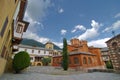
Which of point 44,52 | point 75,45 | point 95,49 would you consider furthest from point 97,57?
point 44,52

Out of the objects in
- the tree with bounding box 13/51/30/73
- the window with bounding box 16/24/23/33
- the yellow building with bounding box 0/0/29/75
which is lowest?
the tree with bounding box 13/51/30/73

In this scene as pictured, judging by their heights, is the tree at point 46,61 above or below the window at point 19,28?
below

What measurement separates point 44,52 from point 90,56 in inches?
962

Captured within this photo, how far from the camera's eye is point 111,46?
16.0 meters

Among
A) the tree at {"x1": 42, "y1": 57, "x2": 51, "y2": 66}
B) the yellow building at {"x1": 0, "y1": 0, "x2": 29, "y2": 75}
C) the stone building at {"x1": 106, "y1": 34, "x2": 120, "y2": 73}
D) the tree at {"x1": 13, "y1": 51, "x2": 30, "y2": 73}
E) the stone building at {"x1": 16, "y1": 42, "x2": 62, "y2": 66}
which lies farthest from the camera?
the stone building at {"x1": 16, "y1": 42, "x2": 62, "y2": 66}

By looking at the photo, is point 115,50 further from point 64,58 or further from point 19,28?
point 19,28

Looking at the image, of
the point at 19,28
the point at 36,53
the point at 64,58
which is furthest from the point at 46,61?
the point at 19,28

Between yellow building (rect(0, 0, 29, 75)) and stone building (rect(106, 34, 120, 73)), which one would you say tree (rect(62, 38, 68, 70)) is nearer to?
stone building (rect(106, 34, 120, 73))

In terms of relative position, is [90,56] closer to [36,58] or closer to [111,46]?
[111,46]

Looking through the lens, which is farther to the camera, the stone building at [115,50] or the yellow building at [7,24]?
the stone building at [115,50]

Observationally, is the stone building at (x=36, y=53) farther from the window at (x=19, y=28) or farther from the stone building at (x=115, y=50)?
the stone building at (x=115, y=50)

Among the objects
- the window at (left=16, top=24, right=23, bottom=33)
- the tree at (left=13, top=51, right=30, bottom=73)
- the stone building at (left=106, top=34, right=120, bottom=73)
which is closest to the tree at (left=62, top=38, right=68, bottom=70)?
the stone building at (left=106, top=34, right=120, bottom=73)

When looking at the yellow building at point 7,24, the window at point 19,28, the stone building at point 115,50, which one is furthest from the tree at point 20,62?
the stone building at point 115,50

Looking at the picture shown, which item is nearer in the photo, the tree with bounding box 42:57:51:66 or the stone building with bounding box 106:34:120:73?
the stone building with bounding box 106:34:120:73
